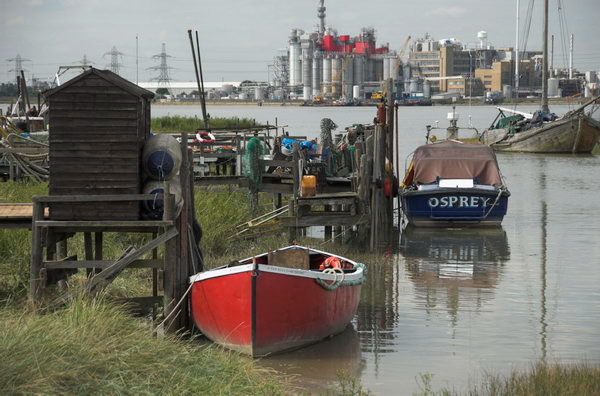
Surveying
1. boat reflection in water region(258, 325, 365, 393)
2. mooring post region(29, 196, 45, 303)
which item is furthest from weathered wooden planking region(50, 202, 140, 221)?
boat reflection in water region(258, 325, 365, 393)

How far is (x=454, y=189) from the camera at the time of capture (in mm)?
24156

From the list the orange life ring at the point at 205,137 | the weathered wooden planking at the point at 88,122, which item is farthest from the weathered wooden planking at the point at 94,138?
the orange life ring at the point at 205,137

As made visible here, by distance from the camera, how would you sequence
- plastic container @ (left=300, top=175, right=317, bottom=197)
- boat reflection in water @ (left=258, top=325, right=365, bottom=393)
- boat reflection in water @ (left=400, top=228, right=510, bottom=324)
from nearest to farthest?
boat reflection in water @ (left=258, top=325, right=365, bottom=393), boat reflection in water @ (left=400, top=228, right=510, bottom=324), plastic container @ (left=300, top=175, right=317, bottom=197)

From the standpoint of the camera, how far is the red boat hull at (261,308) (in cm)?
1208

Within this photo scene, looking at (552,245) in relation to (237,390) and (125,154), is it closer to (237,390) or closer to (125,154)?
(125,154)

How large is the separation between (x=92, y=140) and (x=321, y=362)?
403 cm

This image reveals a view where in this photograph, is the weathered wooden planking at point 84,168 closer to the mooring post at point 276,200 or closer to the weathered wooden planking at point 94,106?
the weathered wooden planking at point 94,106

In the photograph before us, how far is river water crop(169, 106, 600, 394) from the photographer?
12.5m

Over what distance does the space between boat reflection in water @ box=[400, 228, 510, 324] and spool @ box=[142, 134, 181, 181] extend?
5.06 m

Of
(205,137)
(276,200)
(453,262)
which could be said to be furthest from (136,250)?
(205,137)

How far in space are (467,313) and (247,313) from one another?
481 cm

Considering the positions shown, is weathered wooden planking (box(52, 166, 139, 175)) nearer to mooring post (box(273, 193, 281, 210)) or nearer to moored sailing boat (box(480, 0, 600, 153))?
mooring post (box(273, 193, 281, 210))

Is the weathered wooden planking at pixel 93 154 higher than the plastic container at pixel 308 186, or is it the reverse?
the weathered wooden planking at pixel 93 154

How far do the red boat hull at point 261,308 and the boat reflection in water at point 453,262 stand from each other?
3.24 m
